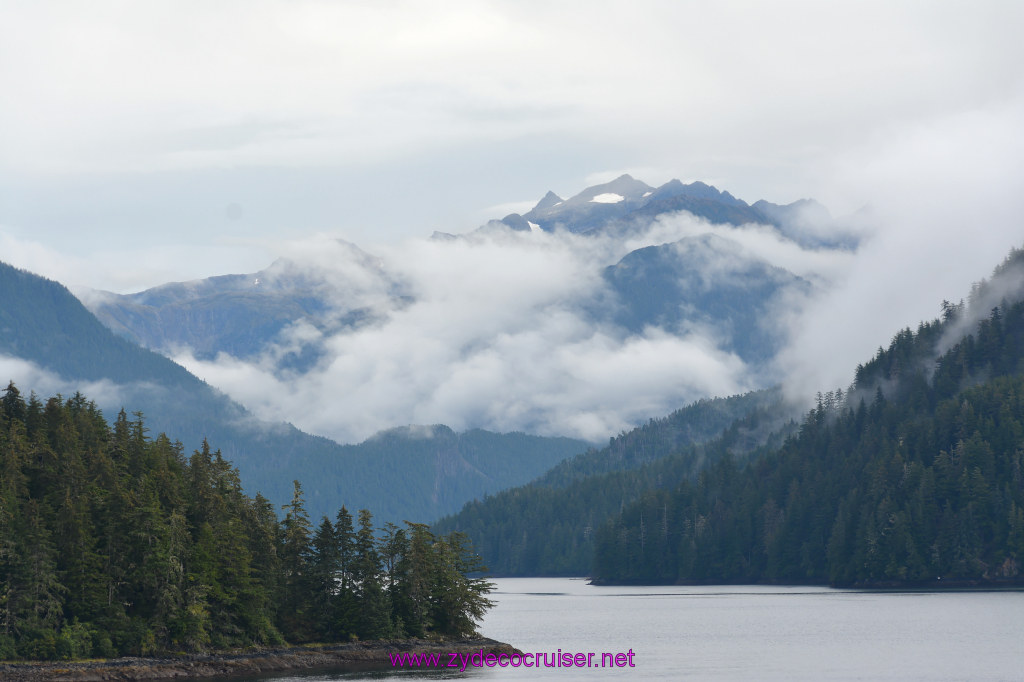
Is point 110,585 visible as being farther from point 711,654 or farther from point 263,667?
point 711,654

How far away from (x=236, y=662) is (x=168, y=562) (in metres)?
12.0

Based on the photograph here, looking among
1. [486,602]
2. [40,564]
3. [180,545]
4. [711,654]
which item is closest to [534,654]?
[486,602]

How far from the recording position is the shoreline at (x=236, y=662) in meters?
117

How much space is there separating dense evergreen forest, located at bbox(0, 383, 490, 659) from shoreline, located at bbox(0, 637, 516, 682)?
170 centimetres

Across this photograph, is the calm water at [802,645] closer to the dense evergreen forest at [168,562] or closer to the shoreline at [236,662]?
the shoreline at [236,662]

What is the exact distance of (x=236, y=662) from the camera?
13088 cm

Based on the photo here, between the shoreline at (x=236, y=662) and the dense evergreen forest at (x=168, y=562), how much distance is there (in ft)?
5.57

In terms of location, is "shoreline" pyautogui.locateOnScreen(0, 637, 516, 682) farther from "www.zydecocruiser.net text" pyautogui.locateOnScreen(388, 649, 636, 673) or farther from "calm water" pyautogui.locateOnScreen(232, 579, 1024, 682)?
"calm water" pyautogui.locateOnScreen(232, 579, 1024, 682)

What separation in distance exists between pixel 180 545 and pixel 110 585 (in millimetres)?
7326

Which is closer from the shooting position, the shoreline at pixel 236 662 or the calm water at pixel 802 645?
the shoreline at pixel 236 662

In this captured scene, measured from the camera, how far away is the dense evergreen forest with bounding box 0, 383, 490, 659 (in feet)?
404

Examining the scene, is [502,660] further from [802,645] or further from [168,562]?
[168,562]

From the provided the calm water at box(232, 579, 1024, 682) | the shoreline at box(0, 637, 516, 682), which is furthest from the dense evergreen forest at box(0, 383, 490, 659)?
the calm water at box(232, 579, 1024, 682)

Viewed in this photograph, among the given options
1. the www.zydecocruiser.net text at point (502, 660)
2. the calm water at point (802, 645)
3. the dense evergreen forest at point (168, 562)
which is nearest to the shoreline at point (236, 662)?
the www.zydecocruiser.net text at point (502, 660)
